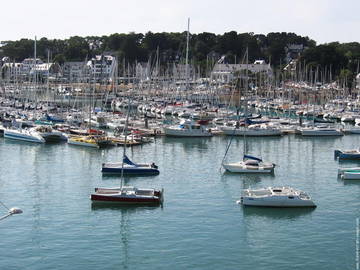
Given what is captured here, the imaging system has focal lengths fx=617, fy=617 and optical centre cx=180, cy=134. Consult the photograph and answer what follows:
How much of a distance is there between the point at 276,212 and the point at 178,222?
5858 millimetres

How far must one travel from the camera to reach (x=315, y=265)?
87.5 ft

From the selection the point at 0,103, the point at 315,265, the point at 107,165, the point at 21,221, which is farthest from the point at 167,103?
the point at 315,265

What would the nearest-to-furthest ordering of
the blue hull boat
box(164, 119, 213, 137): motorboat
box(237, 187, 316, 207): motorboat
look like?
1. box(237, 187, 316, 207): motorboat
2. the blue hull boat
3. box(164, 119, 213, 137): motorboat

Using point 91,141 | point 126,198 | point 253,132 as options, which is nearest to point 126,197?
point 126,198

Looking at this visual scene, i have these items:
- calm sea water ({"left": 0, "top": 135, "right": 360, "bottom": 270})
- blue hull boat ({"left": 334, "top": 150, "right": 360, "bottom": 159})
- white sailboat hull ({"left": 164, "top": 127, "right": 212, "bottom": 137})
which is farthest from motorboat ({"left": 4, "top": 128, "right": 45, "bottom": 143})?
blue hull boat ({"left": 334, "top": 150, "right": 360, "bottom": 159})

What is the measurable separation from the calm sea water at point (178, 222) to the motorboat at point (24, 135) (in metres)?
8.55

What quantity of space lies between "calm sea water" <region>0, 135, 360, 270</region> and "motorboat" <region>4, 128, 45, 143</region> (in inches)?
337

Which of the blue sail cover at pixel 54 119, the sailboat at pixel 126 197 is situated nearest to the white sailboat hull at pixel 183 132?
the blue sail cover at pixel 54 119

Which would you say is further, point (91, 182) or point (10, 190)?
point (91, 182)

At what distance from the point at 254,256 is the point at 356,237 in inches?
231

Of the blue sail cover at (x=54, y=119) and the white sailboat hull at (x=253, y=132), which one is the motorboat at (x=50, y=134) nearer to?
the blue sail cover at (x=54, y=119)

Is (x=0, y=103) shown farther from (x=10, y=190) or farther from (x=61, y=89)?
(x=10, y=190)

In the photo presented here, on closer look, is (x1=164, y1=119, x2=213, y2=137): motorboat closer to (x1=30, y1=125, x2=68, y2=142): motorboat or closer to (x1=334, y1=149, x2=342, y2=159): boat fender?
(x1=30, y1=125, x2=68, y2=142): motorboat

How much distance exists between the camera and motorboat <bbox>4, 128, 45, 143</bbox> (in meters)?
60.1
